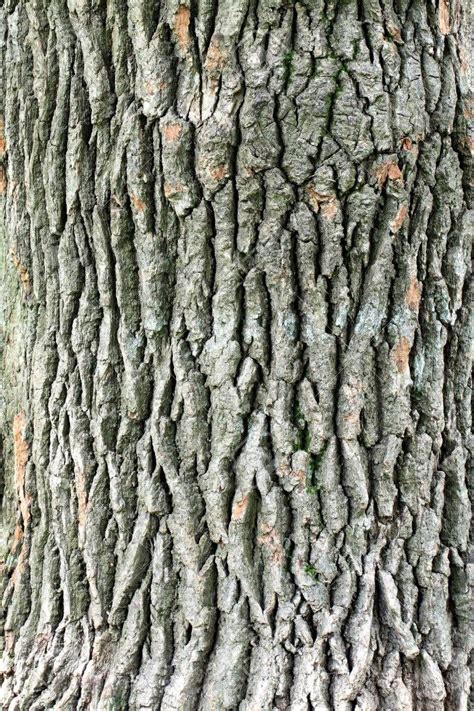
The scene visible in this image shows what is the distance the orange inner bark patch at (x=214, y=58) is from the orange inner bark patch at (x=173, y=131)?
0.54ft

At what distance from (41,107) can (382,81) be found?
0.95 meters

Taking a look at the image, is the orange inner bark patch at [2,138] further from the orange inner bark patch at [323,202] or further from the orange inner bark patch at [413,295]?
the orange inner bark patch at [413,295]

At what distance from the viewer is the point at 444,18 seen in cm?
208

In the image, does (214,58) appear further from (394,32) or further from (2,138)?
(2,138)

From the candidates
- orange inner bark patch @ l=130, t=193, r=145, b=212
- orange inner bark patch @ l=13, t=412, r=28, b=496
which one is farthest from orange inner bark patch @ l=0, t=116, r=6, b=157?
orange inner bark patch @ l=13, t=412, r=28, b=496

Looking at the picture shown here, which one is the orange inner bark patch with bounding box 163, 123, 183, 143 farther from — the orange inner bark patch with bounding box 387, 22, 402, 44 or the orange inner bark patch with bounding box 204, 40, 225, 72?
the orange inner bark patch with bounding box 387, 22, 402, 44

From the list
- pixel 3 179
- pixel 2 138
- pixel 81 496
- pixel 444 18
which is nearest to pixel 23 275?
pixel 3 179

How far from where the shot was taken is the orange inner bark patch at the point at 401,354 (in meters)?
1.99

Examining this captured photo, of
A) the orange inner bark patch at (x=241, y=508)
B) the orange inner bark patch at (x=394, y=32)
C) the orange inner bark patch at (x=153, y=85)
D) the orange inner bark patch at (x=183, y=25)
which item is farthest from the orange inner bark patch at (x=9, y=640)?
the orange inner bark patch at (x=394, y=32)

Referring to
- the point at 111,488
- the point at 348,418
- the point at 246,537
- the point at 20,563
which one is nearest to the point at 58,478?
the point at 111,488

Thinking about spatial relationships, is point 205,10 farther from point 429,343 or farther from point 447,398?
point 447,398

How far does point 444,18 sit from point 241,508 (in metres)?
1.45

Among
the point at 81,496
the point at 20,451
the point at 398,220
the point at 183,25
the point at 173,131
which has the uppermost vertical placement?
the point at 183,25

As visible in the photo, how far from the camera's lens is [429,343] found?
80.5 inches
